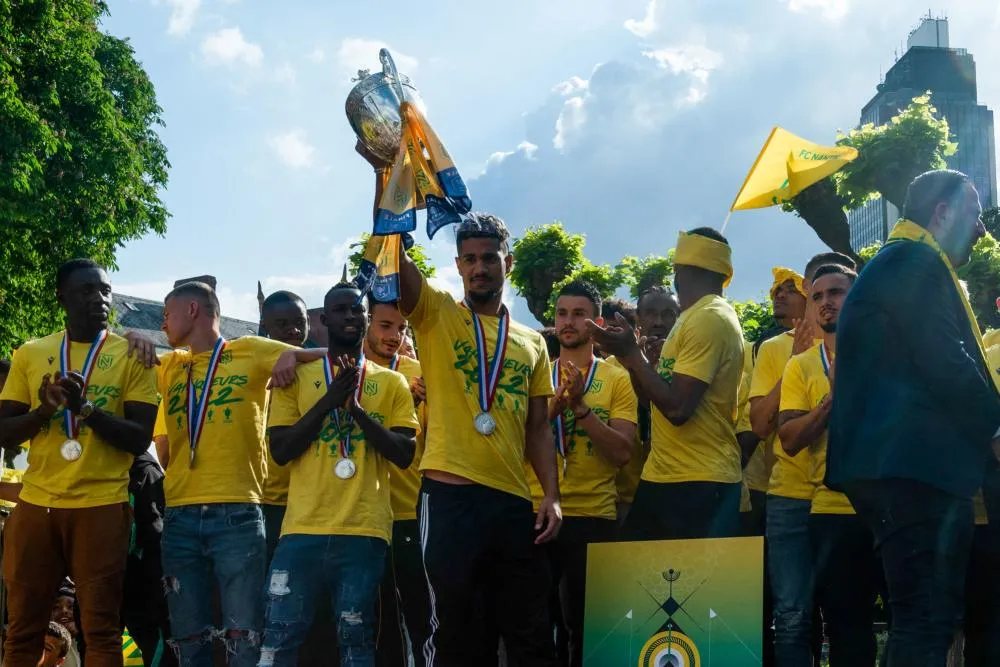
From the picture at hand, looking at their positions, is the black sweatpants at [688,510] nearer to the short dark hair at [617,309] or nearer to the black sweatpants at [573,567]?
the black sweatpants at [573,567]

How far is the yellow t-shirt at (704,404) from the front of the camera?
20.9ft

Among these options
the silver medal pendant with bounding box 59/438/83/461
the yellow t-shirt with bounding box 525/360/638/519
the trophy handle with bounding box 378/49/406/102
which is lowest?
the silver medal pendant with bounding box 59/438/83/461

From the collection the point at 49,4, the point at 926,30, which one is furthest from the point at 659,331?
the point at 926,30

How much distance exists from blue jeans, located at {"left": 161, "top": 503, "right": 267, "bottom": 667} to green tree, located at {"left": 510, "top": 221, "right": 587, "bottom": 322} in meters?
28.6

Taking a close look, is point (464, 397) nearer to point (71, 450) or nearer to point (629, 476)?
point (629, 476)

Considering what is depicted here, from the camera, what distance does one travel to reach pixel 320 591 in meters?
6.18

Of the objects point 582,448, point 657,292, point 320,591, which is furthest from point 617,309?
point 320,591

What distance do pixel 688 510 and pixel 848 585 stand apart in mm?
903

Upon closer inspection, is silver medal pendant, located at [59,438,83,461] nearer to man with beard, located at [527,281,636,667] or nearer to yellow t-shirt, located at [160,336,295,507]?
yellow t-shirt, located at [160,336,295,507]

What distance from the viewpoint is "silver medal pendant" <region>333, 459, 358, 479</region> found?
6285 millimetres

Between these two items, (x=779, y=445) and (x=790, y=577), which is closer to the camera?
(x=790, y=577)

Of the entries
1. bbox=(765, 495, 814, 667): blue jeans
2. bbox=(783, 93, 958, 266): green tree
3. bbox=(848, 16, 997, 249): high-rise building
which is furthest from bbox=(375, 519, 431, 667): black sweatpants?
bbox=(848, 16, 997, 249): high-rise building

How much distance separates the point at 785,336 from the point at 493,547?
254 centimetres

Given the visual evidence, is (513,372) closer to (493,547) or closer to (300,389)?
(493,547)
